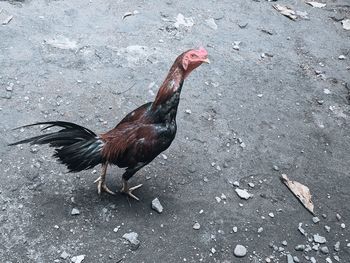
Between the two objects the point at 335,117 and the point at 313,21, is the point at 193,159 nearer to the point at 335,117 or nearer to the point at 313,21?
the point at 335,117

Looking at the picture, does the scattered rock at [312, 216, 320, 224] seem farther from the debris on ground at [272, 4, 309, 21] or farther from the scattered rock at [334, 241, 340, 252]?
the debris on ground at [272, 4, 309, 21]

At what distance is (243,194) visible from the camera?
4.55 meters

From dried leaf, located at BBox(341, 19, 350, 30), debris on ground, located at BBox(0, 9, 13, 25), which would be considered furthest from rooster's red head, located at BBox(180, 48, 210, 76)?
dried leaf, located at BBox(341, 19, 350, 30)

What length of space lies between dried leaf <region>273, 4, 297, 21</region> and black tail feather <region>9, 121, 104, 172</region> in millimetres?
4988

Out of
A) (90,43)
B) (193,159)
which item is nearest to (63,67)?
(90,43)

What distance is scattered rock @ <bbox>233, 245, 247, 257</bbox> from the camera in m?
4.01

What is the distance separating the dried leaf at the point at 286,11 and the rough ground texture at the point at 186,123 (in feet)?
0.41

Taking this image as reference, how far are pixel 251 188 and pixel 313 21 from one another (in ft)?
13.7

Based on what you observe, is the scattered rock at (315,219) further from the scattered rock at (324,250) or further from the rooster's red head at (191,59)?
the rooster's red head at (191,59)

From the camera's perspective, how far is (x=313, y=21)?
Answer: 296 inches

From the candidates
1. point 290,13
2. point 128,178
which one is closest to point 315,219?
point 128,178

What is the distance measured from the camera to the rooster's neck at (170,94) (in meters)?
3.75

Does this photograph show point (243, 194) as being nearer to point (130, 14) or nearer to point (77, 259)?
point (77, 259)

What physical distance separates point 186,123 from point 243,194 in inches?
47.4
